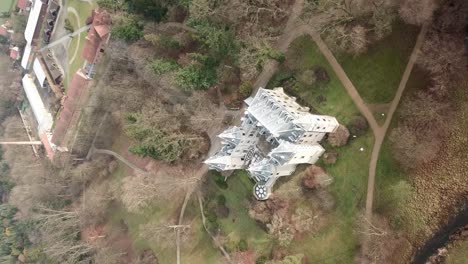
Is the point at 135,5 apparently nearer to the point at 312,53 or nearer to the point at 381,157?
the point at 312,53

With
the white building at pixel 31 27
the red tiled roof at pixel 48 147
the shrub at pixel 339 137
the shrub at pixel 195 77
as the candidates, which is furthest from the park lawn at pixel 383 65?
the white building at pixel 31 27

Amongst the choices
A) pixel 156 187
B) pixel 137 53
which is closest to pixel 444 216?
pixel 156 187

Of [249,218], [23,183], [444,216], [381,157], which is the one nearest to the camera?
[444,216]

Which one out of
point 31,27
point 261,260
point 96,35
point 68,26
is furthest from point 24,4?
point 261,260

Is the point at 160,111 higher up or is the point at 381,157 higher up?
the point at 381,157

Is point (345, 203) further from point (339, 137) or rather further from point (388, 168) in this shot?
point (339, 137)

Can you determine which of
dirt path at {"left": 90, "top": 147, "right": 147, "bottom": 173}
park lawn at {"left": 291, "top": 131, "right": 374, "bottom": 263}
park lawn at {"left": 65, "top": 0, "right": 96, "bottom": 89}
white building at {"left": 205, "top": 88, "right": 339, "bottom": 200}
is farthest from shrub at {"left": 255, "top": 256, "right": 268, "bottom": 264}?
park lawn at {"left": 65, "top": 0, "right": 96, "bottom": 89}

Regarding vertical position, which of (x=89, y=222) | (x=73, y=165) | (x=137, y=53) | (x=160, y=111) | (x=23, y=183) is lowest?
(x=23, y=183)
